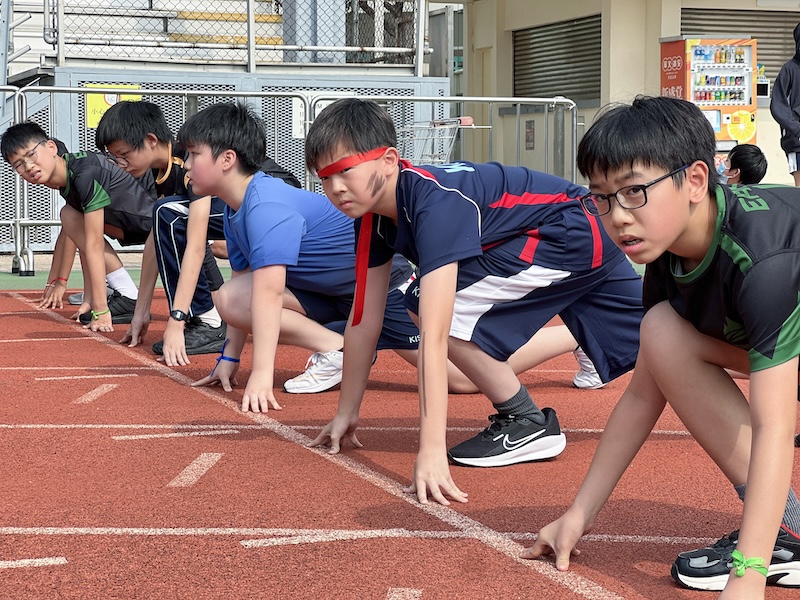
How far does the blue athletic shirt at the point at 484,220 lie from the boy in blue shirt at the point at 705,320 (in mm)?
780

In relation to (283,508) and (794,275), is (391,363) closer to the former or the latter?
(283,508)

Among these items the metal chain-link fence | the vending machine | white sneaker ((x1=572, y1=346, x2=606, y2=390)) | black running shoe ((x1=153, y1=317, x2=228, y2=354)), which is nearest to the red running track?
white sneaker ((x1=572, y1=346, x2=606, y2=390))

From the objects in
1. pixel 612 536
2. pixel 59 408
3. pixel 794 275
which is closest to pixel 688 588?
pixel 612 536

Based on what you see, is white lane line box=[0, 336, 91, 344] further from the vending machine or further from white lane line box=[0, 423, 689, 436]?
the vending machine

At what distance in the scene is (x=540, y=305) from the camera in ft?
13.6

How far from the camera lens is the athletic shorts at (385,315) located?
5.12 m

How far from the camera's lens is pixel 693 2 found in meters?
17.3

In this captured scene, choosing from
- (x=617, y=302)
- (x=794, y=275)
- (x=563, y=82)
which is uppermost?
(x=563, y=82)

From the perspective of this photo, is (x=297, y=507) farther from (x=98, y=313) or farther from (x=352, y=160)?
(x=98, y=313)

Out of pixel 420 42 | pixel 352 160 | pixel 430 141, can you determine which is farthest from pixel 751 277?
pixel 420 42

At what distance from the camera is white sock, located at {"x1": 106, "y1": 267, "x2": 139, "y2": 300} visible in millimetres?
8109

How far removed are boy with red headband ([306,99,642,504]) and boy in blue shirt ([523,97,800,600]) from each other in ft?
2.40

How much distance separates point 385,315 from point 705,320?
2.64 meters

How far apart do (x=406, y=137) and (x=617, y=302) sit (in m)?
7.78
